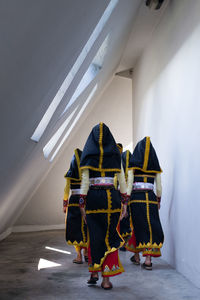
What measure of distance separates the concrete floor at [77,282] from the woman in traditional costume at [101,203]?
0.21 meters

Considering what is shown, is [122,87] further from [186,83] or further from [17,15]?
[17,15]

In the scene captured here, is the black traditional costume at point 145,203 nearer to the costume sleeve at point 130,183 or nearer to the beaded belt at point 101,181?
the costume sleeve at point 130,183

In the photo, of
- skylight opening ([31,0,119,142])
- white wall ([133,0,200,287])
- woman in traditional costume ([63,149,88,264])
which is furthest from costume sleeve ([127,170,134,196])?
skylight opening ([31,0,119,142])

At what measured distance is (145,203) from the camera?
418 centimetres

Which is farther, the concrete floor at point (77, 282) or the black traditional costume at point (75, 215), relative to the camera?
the black traditional costume at point (75, 215)

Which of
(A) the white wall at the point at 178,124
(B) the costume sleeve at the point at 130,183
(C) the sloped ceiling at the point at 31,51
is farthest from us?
(B) the costume sleeve at the point at 130,183

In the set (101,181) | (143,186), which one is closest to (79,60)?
(101,181)

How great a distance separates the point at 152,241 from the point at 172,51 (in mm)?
2358

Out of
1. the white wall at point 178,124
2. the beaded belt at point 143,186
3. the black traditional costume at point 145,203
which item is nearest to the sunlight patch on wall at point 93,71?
the white wall at point 178,124

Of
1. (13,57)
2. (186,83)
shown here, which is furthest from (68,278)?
(13,57)

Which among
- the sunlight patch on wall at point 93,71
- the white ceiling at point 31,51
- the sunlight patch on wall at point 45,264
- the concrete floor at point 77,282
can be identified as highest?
the sunlight patch on wall at point 93,71

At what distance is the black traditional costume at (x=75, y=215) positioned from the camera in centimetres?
457

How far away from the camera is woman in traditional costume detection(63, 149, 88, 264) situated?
180 inches

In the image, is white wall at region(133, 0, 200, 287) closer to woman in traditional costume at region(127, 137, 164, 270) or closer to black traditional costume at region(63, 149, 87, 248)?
woman in traditional costume at region(127, 137, 164, 270)
